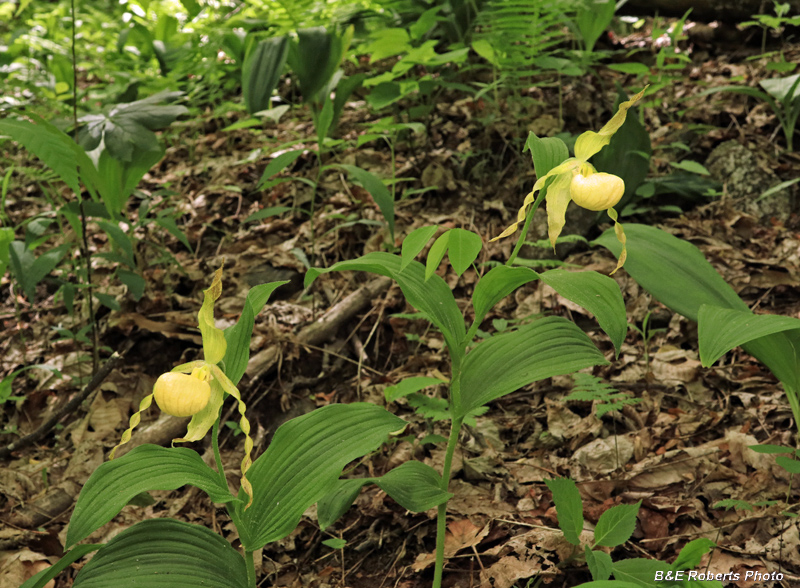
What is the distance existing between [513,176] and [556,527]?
2.03 meters

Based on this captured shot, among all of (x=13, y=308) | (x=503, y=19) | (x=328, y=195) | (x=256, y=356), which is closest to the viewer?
(x=256, y=356)

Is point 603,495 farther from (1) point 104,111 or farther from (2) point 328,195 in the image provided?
(1) point 104,111

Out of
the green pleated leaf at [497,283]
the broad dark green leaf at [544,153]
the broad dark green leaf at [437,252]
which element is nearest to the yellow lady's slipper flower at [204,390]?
the broad dark green leaf at [437,252]

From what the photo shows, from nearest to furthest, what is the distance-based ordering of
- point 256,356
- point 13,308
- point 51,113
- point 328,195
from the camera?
point 256,356, point 13,308, point 328,195, point 51,113

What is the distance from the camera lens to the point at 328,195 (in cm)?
330

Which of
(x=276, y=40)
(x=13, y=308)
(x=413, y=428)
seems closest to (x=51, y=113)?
(x=13, y=308)

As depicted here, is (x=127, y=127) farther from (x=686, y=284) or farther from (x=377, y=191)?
(x=686, y=284)

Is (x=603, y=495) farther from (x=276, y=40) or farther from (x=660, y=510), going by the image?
(x=276, y=40)

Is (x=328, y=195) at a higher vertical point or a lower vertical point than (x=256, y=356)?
higher

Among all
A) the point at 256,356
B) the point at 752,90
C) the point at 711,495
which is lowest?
the point at 711,495

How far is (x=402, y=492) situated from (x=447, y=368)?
1.00 meters

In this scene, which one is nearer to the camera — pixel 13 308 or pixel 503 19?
pixel 503 19

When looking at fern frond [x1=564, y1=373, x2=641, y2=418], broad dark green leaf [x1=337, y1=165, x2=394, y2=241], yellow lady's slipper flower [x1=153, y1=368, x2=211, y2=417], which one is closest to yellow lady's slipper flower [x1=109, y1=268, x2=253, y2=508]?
yellow lady's slipper flower [x1=153, y1=368, x2=211, y2=417]

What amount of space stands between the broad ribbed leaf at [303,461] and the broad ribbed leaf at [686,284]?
0.84 m
